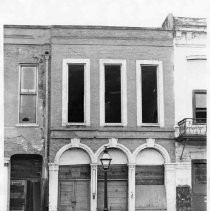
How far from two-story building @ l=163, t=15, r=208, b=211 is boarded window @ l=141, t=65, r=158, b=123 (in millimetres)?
805

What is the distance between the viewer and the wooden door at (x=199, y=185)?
61.1 ft

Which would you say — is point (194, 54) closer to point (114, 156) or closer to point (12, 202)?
point (114, 156)

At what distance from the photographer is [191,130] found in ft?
60.1

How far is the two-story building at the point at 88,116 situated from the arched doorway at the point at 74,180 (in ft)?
0.12

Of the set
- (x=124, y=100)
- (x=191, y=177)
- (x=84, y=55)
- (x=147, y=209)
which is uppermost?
(x=84, y=55)

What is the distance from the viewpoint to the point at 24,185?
1867cm

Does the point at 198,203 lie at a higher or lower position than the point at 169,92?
lower

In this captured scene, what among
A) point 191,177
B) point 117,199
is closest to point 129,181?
point 117,199

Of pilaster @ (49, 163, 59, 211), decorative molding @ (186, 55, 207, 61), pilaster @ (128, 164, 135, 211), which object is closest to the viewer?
pilaster @ (49, 163, 59, 211)

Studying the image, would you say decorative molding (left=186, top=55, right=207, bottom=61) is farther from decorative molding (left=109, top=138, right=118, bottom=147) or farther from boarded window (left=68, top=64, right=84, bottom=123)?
decorative molding (left=109, top=138, right=118, bottom=147)

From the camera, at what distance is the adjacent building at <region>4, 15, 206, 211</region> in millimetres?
18438

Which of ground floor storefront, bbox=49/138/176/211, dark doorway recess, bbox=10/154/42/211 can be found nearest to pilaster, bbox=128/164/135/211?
ground floor storefront, bbox=49/138/176/211

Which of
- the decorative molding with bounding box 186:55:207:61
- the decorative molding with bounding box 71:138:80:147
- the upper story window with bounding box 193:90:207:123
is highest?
the decorative molding with bounding box 186:55:207:61

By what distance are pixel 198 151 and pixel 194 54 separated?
374cm
